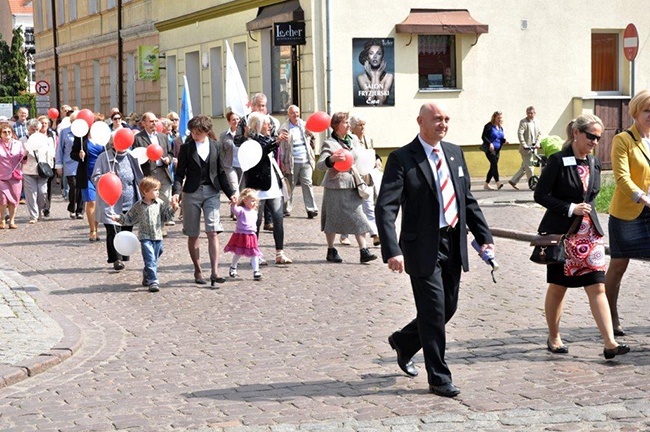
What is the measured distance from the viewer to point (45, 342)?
976 centimetres

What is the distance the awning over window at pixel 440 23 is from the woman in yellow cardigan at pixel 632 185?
759 inches

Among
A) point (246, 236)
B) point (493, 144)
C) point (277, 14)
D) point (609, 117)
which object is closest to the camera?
point (246, 236)

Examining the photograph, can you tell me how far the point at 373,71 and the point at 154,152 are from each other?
1244 centimetres

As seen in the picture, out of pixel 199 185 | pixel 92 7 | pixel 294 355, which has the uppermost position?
pixel 92 7

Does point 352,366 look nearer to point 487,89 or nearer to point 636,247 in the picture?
point 636,247

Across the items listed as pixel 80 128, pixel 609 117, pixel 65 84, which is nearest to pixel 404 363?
pixel 80 128

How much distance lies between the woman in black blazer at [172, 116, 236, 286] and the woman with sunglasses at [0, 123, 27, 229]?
8.00 meters

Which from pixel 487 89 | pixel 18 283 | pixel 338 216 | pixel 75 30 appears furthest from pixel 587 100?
pixel 75 30

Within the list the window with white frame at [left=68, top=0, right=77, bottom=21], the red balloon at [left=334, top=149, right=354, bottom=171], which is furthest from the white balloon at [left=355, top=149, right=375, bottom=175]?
the window with white frame at [left=68, top=0, right=77, bottom=21]

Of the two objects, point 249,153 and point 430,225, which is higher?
point 249,153

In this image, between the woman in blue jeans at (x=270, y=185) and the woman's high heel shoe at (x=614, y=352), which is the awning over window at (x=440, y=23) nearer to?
the woman in blue jeans at (x=270, y=185)

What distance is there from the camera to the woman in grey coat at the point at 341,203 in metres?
14.6

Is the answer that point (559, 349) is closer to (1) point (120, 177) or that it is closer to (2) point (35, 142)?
(1) point (120, 177)

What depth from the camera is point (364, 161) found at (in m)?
14.8
